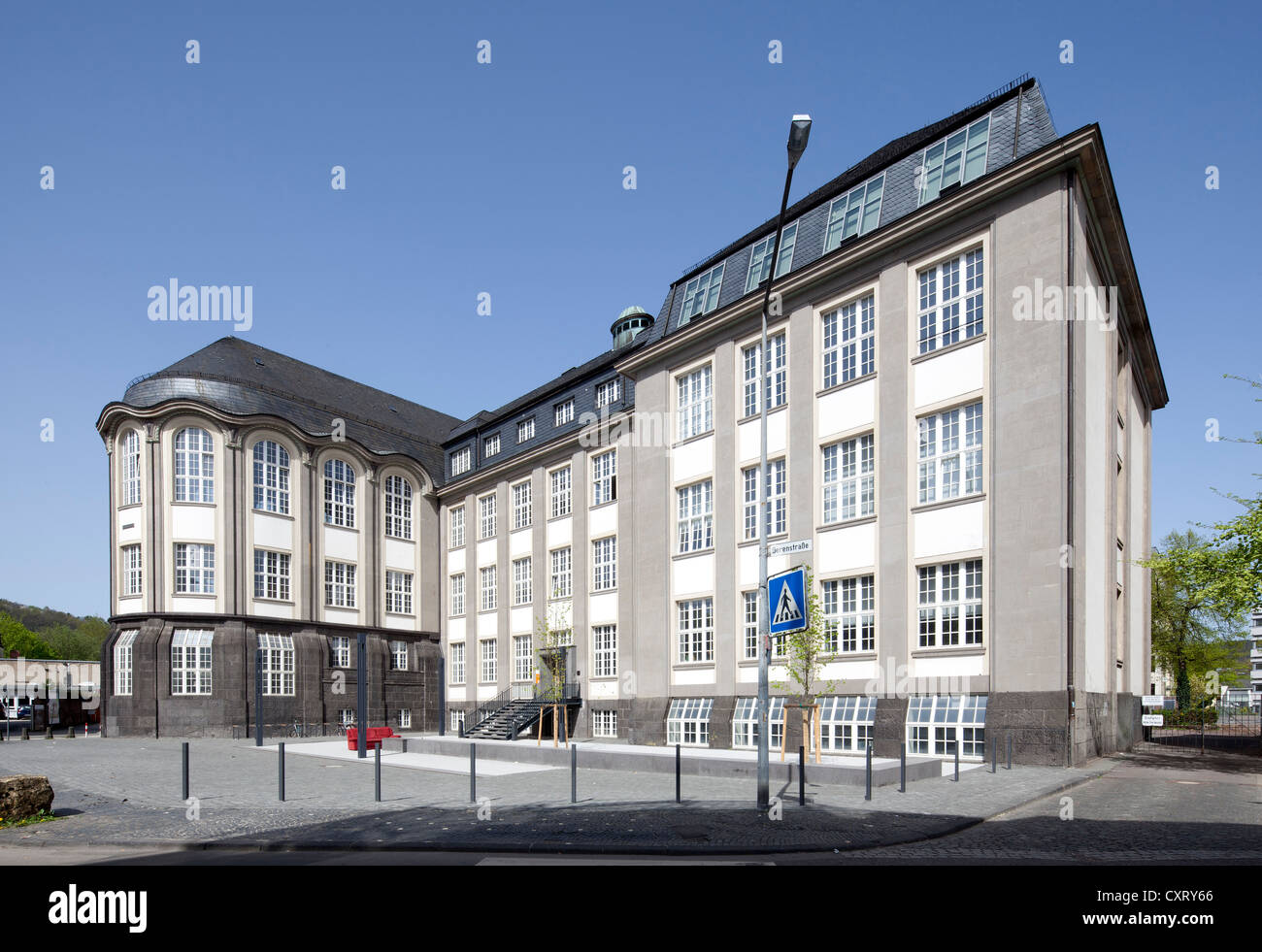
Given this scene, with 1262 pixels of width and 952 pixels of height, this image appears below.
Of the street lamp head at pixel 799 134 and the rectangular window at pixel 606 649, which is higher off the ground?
the street lamp head at pixel 799 134

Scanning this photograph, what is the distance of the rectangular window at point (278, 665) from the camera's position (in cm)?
4231

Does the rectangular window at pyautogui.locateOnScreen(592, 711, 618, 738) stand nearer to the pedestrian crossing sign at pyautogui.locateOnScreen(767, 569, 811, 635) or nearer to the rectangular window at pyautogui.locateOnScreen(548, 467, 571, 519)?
the rectangular window at pyautogui.locateOnScreen(548, 467, 571, 519)

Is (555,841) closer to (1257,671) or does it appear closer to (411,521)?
(411,521)

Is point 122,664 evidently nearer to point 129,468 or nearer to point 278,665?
point 278,665

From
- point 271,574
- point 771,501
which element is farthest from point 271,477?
point 771,501

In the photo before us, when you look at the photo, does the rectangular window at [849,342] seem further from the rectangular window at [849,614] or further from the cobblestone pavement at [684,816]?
the cobblestone pavement at [684,816]

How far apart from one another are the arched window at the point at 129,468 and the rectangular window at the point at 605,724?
24.2 m

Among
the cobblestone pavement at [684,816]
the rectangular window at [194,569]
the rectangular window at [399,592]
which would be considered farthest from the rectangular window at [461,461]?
the cobblestone pavement at [684,816]

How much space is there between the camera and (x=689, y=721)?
103ft

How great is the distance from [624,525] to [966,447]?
15868 millimetres

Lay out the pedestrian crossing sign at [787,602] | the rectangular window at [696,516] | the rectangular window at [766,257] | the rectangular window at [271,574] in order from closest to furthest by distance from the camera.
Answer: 1. the pedestrian crossing sign at [787,602]
2. the rectangular window at [766,257]
3. the rectangular window at [696,516]
4. the rectangular window at [271,574]

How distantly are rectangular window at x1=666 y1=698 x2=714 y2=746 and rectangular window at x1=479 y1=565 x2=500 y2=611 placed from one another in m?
16.4

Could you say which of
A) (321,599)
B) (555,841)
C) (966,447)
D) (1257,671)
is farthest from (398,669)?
(1257,671)
